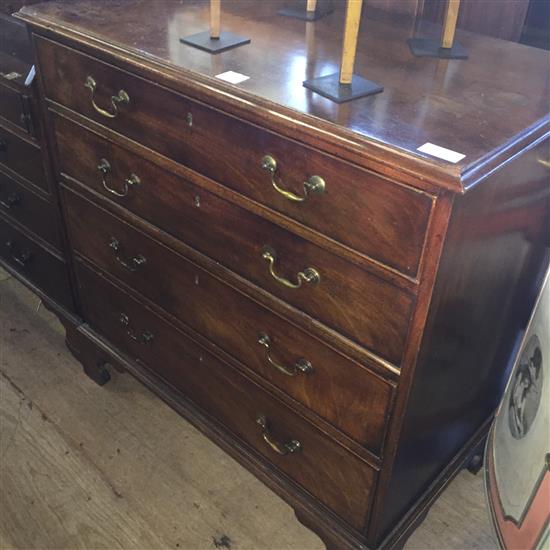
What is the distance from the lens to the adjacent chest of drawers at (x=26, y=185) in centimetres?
135

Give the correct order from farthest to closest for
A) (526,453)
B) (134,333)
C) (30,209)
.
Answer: (30,209), (134,333), (526,453)

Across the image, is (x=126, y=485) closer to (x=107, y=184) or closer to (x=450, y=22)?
(x=107, y=184)

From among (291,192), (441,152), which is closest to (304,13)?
(291,192)

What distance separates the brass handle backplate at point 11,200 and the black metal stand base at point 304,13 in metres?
0.78

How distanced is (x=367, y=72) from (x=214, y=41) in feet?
0.87

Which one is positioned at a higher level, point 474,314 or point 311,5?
point 311,5

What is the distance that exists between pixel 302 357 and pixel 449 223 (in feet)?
1.24

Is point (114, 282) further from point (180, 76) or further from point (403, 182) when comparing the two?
point (403, 182)

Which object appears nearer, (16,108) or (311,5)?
(311,5)

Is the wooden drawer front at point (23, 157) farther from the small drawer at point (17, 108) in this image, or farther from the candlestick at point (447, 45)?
the candlestick at point (447, 45)

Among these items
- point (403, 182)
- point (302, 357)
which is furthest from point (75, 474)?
point (403, 182)

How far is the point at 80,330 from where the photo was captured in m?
1.60

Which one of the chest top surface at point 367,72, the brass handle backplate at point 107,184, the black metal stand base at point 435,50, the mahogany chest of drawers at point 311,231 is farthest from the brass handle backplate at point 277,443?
the black metal stand base at point 435,50

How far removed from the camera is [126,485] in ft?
4.72
